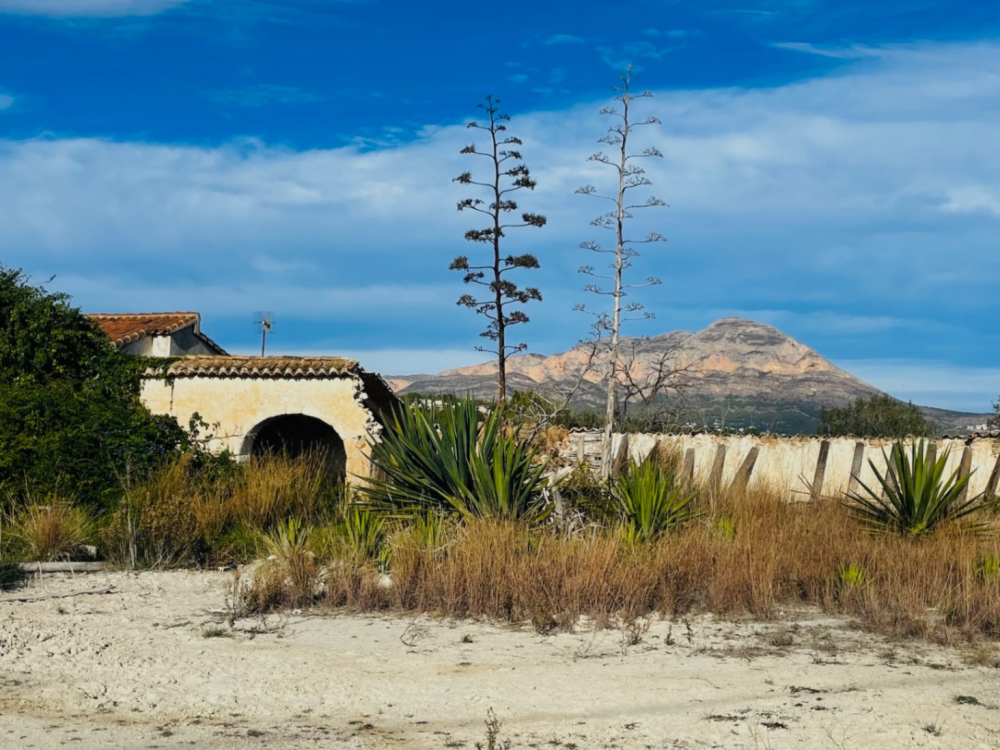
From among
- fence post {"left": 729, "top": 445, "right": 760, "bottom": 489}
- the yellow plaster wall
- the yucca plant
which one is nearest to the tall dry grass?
the yellow plaster wall

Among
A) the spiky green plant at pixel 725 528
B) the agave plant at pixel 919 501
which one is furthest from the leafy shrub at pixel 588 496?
the agave plant at pixel 919 501

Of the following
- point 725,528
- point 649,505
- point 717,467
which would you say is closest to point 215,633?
point 649,505

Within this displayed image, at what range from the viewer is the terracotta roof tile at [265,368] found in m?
19.9

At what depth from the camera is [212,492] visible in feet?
52.9

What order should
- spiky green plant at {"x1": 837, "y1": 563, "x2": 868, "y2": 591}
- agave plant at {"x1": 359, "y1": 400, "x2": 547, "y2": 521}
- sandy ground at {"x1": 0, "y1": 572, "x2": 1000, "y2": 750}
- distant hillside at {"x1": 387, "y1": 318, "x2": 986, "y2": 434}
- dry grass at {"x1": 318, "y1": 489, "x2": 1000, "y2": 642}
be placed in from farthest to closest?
distant hillside at {"x1": 387, "y1": 318, "x2": 986, "y2": 434}, agave plant at {"x1": 359, "y1": 400, "x2": 547, "y2": 521}, spiky green plant at {"x1": 837, "y1": 563, "x2": 868, "y2": 591}, dry grass at {"x1": 318, "y1": 489, "x2": 1000, "y2": 642}, sandy ground at {"x1": 0, "y1": 572, "x2": 1000, "y2": 750}

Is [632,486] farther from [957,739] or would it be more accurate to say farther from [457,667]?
[957,739]

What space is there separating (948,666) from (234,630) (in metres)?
6.13

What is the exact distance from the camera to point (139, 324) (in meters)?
25.5

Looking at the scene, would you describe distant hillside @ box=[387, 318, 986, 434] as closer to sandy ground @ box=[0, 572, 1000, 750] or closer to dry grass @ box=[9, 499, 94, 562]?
dry grass @ box=[9, 499, 94, 562]

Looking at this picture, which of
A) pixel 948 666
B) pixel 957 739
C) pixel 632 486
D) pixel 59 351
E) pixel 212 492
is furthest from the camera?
pixel 59 351

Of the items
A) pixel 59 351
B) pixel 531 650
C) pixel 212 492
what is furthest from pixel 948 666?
pixel 59 351

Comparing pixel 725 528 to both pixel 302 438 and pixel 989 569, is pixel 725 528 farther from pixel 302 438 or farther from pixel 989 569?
pixel 302 438

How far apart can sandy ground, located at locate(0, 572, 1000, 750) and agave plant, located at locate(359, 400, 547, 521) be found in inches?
85.8

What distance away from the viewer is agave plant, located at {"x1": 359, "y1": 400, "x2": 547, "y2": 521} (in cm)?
1184
